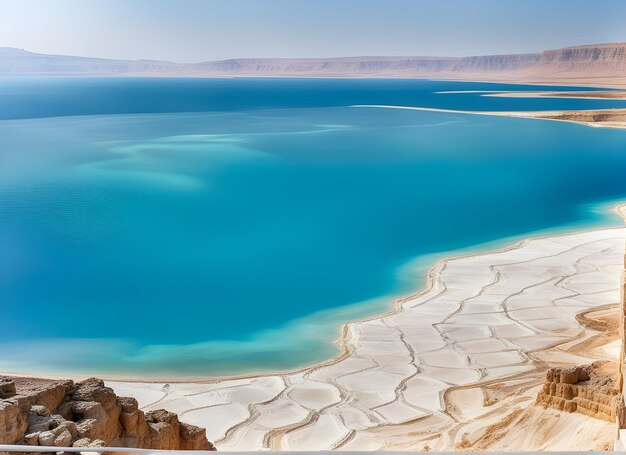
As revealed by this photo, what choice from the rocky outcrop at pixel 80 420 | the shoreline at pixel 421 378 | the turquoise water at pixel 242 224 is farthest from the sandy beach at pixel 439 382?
the rocky outcrop at pixel 80 420

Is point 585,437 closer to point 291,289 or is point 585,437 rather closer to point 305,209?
point 291,289

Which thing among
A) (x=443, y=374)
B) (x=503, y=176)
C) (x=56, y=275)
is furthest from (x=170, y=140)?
(x=443, y=374)

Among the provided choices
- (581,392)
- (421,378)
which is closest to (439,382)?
(421,378)

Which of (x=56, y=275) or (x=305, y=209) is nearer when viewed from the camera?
(x=56, y=275)

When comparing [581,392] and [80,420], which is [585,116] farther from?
[80,420]

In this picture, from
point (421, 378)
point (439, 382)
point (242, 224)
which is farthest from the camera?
point (242, 224)

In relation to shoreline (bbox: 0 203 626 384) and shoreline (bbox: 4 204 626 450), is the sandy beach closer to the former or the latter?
shoreline (bbox: 4 204 626 450)
